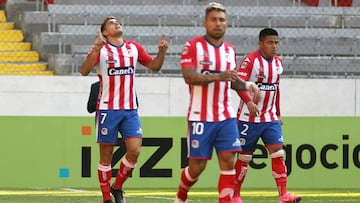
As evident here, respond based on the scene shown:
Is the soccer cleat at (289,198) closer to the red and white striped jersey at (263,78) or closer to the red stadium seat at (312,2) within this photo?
the red and white striped jersey at (263,78)

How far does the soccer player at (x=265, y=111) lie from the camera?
12352mm

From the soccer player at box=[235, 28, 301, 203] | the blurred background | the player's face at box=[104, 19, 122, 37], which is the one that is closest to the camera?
the player's face at box=[104, 19, 122, 37]

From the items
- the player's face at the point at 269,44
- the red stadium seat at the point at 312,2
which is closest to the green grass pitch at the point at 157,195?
the player's face at the point at 269,44

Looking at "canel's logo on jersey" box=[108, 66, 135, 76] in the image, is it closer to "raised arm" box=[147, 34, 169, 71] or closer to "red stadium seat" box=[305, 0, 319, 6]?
"raised arm" box=[147, 34, 169, 71]

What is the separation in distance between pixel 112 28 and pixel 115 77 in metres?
0.53

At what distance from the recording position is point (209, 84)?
395 inches

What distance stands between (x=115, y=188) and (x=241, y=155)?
152 cm

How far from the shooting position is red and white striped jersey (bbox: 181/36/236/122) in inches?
394

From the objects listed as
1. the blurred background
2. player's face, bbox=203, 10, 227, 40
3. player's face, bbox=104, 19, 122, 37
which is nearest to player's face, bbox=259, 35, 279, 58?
player's face, bbox=104, 19, 122, 37

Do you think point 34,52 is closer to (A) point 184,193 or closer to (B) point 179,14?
(B) point 179,14

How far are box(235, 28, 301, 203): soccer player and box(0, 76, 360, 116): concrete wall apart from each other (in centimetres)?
584

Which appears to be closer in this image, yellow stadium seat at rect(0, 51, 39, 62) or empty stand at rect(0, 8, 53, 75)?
empty stand at rect(0, 8, 53, 75)

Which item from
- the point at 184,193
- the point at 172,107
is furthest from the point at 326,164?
the point at 184,193

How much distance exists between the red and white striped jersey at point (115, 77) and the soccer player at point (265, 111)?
128 cm
